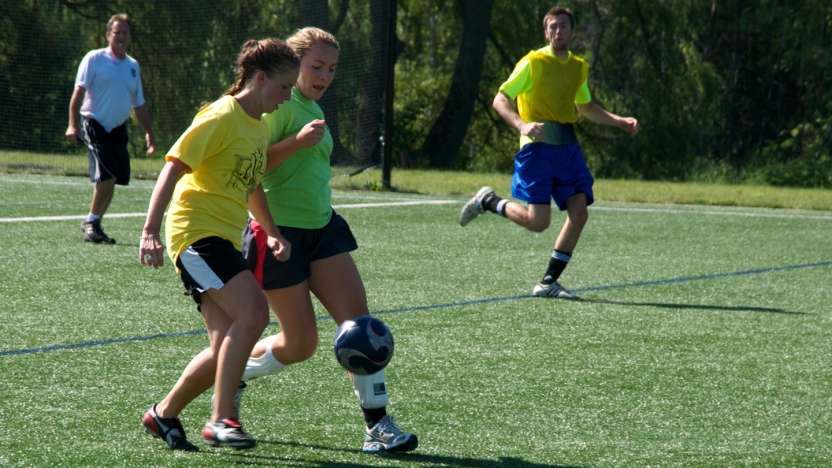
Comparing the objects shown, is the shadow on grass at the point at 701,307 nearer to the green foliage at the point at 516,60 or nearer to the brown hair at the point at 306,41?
the brown hair at the point at 306,41

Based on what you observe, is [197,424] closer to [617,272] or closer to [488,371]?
[488,371]

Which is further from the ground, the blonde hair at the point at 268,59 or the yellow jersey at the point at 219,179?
the blonde hair at the point at 268,59

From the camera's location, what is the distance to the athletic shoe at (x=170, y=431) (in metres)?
3.57

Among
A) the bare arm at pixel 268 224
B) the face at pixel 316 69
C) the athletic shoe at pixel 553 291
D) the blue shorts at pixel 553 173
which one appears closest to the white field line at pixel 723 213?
the blue shorts at pixel 553 173

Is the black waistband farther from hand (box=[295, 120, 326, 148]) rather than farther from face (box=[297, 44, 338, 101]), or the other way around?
hand (box=[295, 120, 326, 148])

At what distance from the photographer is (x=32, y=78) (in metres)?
19.5

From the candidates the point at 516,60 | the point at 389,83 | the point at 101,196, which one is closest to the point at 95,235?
the point at 101,196

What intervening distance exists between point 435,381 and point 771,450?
1530 millimetres

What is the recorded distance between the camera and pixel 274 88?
3.61m

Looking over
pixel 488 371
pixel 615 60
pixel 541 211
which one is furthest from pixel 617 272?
pixel 615 60

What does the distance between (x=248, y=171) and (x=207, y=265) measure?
0.36 metres

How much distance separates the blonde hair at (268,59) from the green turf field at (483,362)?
1319 millimetres

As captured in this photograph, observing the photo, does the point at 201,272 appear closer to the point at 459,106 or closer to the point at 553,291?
the point at 553,291

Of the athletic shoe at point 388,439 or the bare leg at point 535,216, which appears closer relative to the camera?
the athletic shoe at point 388,439
